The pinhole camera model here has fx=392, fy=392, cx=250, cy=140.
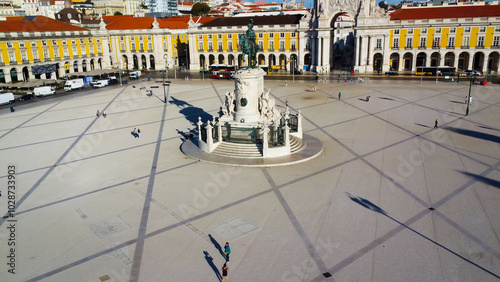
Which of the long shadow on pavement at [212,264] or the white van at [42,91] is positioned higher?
the white van at [42,91]

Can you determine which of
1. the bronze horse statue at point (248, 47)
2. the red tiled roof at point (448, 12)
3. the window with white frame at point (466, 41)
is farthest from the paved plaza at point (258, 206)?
the red tiled roof at point (448, 12)

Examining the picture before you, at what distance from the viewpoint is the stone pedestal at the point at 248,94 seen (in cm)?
2934

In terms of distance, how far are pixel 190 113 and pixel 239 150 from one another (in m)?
15.8

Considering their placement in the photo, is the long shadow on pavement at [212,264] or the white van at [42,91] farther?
the white van at [42,91]

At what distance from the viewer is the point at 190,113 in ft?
139

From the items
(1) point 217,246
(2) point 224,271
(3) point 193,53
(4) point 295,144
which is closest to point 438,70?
(4) point 295,144

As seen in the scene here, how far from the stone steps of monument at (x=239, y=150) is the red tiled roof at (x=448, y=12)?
186 feet

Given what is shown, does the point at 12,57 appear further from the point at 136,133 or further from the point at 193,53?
the point at 136,133

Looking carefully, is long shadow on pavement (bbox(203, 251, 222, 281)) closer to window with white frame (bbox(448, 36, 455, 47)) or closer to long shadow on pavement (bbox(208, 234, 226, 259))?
long shadow on pavement (bbox(208, 234, 226, 259))

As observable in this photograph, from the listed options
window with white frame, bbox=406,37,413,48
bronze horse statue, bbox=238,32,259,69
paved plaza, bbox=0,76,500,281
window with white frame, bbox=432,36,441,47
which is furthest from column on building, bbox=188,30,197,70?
bronze horse statue, bbox=238,32,259,69

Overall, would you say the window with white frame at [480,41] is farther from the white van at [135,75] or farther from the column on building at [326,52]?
the white van at [135,75]

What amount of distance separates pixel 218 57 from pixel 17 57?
38528 mm

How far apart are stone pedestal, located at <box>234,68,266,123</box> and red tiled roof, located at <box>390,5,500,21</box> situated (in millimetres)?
53464

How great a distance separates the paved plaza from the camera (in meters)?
15.5
